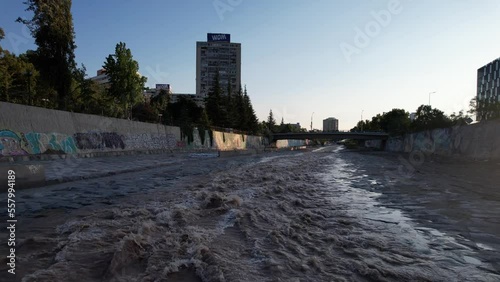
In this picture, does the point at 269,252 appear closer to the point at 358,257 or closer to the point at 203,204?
the point at 358,257

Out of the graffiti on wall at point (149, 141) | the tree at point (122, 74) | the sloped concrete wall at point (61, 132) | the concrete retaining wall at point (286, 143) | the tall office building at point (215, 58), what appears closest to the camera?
the sloped concrete wall at point (61, 132)

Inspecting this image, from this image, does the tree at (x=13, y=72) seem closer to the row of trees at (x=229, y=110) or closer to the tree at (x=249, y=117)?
the row of trees at (x=229, y=110)

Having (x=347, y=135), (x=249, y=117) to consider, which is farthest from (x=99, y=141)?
(x=347, y=135)

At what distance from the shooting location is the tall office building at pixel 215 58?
159m

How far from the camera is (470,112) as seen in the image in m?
43.7

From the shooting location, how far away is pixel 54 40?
128 feet

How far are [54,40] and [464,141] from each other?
1943 inches

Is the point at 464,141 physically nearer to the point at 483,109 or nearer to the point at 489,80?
the point at 483,109

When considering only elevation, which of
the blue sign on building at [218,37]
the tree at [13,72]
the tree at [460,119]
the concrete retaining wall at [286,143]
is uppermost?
the blue sign on building at [218,37]

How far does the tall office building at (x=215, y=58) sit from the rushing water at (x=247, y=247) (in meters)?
153

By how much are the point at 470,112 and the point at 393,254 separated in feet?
155

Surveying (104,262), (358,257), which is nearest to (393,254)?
(358,257)

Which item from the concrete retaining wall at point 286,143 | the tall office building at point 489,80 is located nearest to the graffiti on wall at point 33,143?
the concrete retaining wall at point 286,143

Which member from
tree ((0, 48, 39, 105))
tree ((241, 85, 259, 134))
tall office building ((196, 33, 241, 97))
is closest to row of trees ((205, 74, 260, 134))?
tree ((241, 85, 259, 134))
